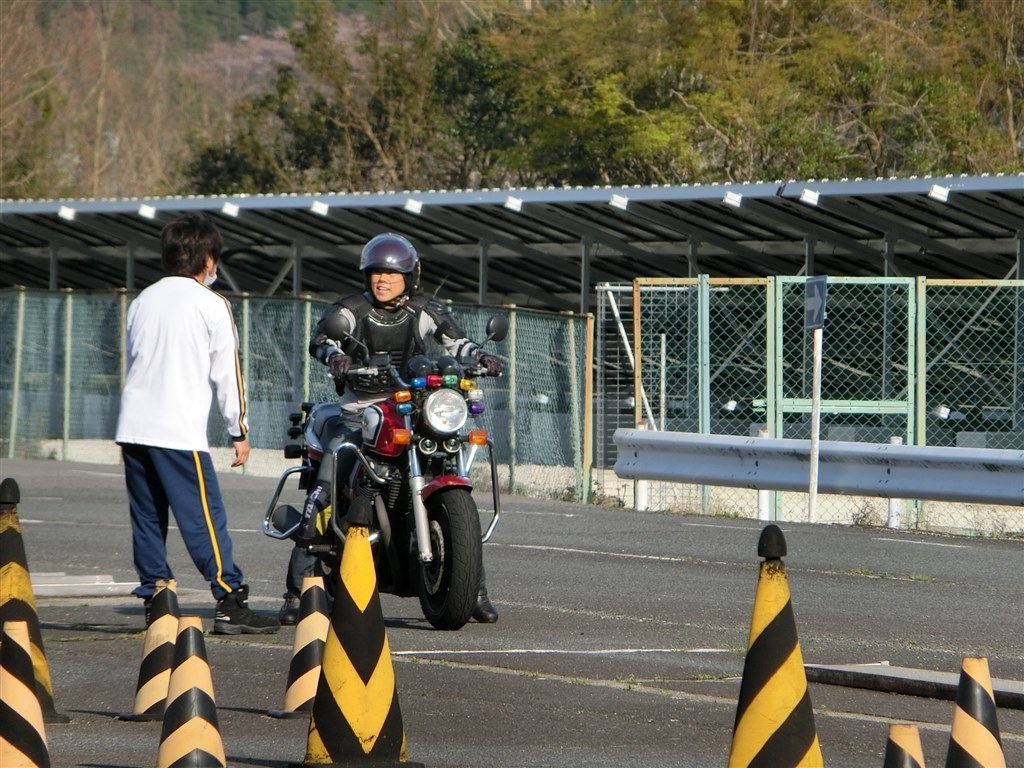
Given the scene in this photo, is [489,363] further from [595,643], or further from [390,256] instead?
[595,643]

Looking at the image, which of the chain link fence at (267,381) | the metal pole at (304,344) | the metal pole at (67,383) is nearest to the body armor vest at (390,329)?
the chain link fence at (267,381)

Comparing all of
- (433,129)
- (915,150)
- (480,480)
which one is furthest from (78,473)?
(433,129)

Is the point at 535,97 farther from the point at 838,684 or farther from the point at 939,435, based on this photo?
the point at 838,684

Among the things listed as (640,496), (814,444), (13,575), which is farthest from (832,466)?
(13,575)

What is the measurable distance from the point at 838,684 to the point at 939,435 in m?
11.5

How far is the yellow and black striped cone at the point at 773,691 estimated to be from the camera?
4.73 m

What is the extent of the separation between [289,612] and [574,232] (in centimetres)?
1582

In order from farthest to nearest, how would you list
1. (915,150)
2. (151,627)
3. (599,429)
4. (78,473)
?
(915,150) → (78,473) → (599,429) → (151,627)

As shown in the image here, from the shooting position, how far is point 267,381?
821 inches

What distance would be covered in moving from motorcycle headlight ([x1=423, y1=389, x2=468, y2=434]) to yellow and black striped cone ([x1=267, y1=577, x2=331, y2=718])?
2.19m

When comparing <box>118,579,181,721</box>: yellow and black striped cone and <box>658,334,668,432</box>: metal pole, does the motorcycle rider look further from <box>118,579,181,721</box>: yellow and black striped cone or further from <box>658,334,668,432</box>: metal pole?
<box>658,334,668,432</box>: metal pole

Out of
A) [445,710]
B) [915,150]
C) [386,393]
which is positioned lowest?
[445,710]

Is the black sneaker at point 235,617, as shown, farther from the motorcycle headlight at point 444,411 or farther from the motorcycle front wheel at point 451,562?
the motorcycle headlight at point 444,411

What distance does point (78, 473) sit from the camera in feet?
63.8
